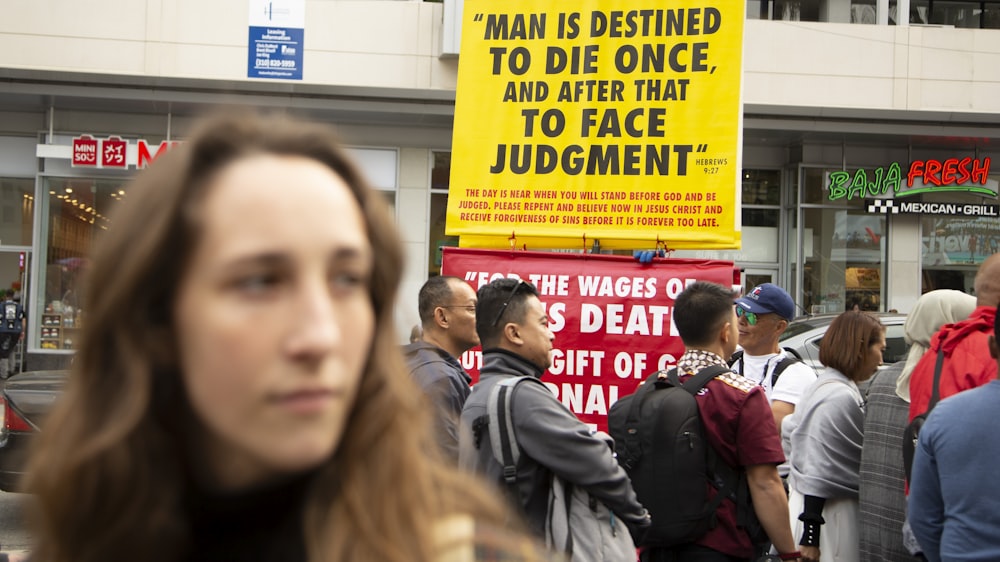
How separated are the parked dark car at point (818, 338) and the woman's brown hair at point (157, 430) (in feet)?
29.4

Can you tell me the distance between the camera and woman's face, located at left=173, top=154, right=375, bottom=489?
3.11 ft

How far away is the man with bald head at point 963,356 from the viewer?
372cm

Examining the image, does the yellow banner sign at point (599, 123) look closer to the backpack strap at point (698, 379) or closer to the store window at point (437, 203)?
the backpack strap at point (698, 379)

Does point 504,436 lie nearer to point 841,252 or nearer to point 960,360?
point 960,360

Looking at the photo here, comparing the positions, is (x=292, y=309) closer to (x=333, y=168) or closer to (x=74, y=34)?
(x=333, y=168)

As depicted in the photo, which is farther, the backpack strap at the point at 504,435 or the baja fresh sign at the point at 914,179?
the baja fresh sign at the point at 914,179

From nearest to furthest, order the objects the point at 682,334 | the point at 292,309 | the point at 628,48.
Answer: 1. the point at 292,309
2. the point at 682,334
3. the point at 628,48

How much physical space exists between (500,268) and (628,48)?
4.67 feet

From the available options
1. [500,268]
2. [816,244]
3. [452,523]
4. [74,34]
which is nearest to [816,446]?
[500,268]

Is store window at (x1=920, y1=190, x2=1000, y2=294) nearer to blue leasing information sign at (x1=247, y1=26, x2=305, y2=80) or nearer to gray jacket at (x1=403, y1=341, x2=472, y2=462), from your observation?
blue leasing information sign at (x1=247, y1=26, x2=305, y2=80)

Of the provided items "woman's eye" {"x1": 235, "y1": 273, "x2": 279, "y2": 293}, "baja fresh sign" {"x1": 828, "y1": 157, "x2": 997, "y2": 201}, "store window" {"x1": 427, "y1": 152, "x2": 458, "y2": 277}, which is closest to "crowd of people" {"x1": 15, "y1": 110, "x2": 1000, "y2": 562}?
"woman's eye" {"x1": 235, "y1": 273, "x2": 279, "y2": 293}

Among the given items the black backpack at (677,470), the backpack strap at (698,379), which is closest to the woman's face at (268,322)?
the black backpack at (677,470)

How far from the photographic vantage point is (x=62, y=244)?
59.0 feet

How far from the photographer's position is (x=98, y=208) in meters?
17.2
